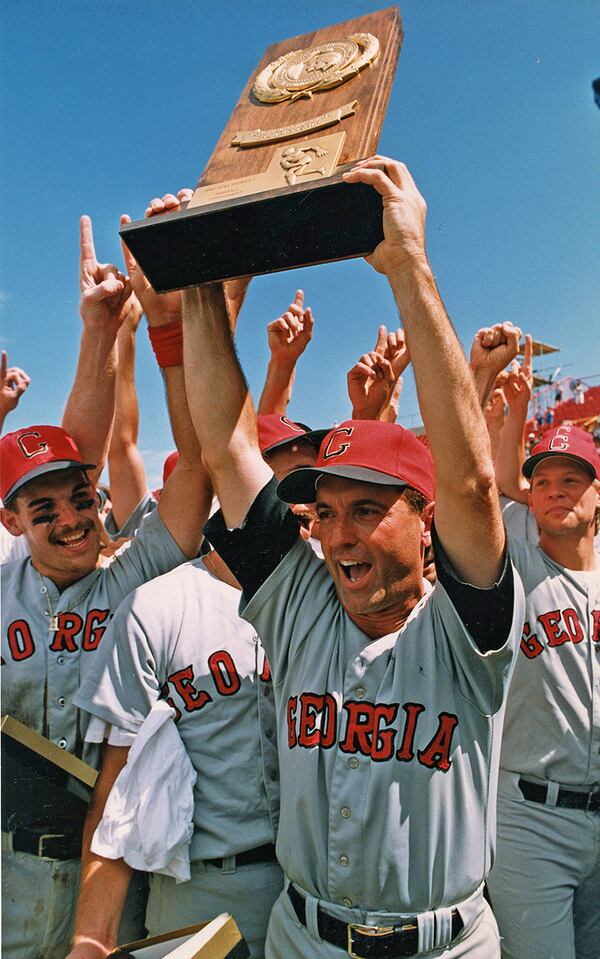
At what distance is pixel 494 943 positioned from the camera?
60.1 inches

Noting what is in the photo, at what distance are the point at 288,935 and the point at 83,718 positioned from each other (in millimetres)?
928

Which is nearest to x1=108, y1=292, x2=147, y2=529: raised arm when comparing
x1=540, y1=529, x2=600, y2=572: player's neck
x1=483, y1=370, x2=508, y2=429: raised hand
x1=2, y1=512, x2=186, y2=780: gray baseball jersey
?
x1=2, y1=512, x2=186, y2=780: gray baseball jersey

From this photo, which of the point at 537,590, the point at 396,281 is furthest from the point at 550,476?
the point at 396,281

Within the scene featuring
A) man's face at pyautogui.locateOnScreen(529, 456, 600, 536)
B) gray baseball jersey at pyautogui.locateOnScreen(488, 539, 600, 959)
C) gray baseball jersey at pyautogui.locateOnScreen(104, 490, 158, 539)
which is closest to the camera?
gray baseball jersey at pyautogui.locateOnScreen(488, 539, 600, 959)

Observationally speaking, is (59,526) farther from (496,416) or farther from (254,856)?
(496,416)

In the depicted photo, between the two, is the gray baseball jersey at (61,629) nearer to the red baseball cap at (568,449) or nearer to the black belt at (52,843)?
the black belt at (52,843)

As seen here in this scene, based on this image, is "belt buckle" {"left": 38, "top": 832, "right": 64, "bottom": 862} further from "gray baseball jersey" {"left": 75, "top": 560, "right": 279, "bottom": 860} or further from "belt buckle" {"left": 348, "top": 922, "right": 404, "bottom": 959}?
"belt buckle" {"left": 348, "top": 922, "right": 404, "bottom": 959}

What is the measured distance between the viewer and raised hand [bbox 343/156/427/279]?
136 centimetres

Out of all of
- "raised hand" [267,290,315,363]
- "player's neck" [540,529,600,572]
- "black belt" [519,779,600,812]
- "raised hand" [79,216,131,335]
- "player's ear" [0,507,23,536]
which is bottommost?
"black belt" [519,779,600,812]

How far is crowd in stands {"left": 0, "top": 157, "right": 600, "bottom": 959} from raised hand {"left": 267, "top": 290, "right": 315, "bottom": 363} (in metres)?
0.37

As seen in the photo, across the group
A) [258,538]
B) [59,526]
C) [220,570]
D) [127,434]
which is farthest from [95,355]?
[258,538]

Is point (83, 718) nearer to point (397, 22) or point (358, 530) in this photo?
point (358, 530)

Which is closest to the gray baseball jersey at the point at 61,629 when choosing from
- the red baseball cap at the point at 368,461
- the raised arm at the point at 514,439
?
the red baseball cap at the point at 368,461

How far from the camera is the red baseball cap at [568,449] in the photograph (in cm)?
295
